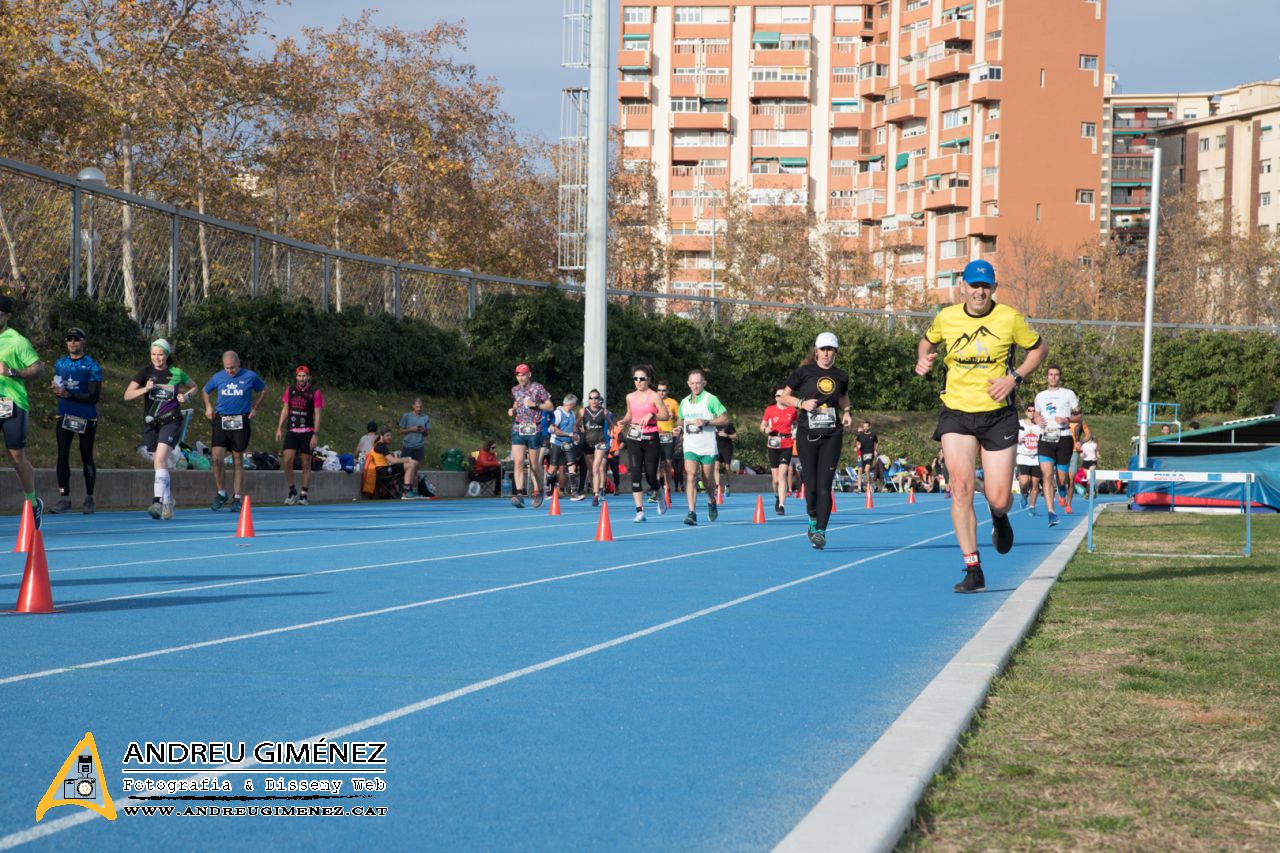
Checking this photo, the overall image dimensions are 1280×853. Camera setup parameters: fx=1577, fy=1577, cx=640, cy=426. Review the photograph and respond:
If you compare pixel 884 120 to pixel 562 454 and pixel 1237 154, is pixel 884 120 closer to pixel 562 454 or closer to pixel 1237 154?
pixel 1237 154

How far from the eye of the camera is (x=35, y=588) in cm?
839

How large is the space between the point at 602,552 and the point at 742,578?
9.14ft

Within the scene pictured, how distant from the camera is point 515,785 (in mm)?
4586

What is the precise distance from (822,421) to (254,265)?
1907cm

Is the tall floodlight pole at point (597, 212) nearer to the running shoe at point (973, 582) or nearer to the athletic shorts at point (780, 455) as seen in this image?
the athletic shorts at point (780, 455)

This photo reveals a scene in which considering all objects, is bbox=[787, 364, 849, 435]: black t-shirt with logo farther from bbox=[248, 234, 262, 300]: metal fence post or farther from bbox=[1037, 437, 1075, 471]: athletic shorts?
bbox=[248, 234, 262, 300]: metal fence post

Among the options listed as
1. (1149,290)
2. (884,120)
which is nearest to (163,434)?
(1149,290)

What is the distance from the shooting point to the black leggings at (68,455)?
1784 centimetres

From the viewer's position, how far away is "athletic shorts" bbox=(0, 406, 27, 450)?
13.7 meters

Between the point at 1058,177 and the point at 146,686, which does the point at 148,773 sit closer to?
the point at 146,686

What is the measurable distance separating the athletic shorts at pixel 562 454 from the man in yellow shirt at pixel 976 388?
15.1 metres

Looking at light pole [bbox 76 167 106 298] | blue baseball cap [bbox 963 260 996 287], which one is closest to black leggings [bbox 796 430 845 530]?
blue baseball cap [bbox 963 260 996 287]

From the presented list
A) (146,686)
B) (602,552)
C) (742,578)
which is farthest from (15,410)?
(146,686)

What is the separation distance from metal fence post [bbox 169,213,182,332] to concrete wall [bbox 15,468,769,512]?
455 centimetres
